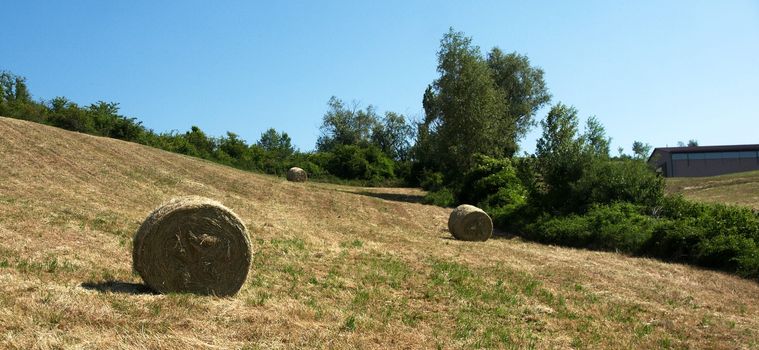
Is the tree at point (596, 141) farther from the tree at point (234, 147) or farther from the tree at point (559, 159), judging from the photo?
the tree at point (234, 147)

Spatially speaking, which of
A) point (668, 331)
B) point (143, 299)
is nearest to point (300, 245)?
point (143, 299)

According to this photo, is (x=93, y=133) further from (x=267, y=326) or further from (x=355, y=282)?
(x=267, y=326)

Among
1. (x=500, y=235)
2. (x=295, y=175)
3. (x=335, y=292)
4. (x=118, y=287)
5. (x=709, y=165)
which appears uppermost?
(x=709, y=165)

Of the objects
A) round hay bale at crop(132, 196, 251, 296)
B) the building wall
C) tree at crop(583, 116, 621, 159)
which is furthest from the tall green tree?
the building wall

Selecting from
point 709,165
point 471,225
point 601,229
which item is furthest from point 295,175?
point 709,165

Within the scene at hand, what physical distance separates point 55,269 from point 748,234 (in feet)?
58.9

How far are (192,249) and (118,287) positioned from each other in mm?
1124

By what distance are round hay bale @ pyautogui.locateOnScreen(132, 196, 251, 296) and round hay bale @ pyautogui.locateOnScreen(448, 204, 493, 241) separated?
42.0ft

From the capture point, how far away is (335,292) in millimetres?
10555

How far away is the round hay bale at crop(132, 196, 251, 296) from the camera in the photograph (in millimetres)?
9156

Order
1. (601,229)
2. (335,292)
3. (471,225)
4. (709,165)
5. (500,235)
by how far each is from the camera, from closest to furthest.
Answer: (335,292)
(471,225)
(601,229)
(500,235)
(709,165)

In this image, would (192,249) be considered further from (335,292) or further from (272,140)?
(272,140)

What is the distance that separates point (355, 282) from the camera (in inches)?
455

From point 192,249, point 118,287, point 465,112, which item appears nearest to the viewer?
point 118,287
